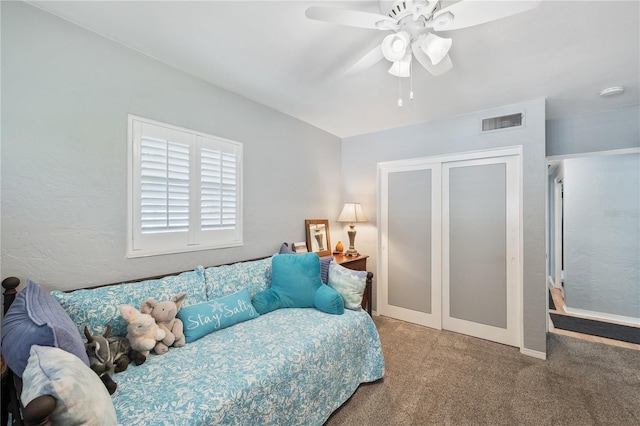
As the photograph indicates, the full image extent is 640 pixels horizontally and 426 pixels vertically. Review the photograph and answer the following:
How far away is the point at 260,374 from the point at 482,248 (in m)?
2.79

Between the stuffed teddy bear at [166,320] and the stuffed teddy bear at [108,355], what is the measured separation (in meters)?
0.15

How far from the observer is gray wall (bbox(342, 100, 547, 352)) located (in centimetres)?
271


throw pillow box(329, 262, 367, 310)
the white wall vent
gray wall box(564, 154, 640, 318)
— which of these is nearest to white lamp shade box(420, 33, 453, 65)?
throw pillow box(329, 262, 367, 310)

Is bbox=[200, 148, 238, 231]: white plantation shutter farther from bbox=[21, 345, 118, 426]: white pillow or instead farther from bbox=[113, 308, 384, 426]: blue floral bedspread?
bbox=[21, 345, 118, 426]: white pillow

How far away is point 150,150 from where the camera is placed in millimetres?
2047

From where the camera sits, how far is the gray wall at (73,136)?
1511 millimetres

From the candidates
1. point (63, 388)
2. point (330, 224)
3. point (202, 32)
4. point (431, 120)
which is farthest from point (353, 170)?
point (63, 388)

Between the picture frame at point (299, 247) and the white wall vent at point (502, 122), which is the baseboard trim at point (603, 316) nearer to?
the white wall vent at point (502, 122)

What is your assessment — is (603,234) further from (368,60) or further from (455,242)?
(368,60)

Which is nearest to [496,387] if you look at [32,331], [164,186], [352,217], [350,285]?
[350,285]

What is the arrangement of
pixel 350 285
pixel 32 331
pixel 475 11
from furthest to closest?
pixel 350 285
pixel 475 11
pixel 32 331

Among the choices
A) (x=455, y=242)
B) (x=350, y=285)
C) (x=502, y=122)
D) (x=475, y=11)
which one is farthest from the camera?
(x=455, y=242)

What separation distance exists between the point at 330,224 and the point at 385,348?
69.9 inches

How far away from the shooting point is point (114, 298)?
1683 millimetres
